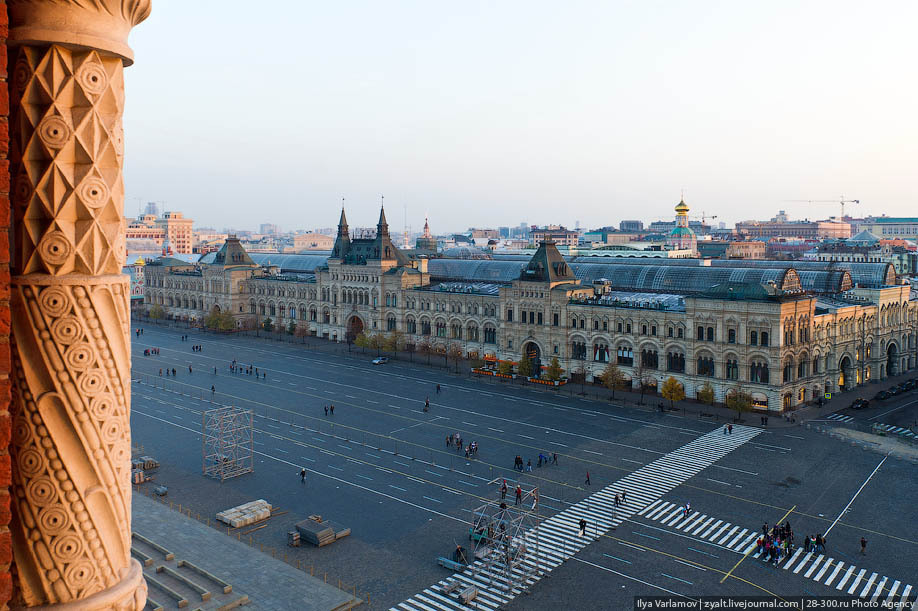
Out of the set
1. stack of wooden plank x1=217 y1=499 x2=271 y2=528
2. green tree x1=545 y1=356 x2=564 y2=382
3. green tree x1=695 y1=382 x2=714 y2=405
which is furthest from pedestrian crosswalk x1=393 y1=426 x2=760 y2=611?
green tree x1=545 y1=356 x2=564 y2=382

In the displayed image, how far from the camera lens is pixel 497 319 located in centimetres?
11544

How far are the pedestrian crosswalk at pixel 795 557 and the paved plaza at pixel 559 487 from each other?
0.52ft

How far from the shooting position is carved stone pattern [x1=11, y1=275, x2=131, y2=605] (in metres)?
10.9

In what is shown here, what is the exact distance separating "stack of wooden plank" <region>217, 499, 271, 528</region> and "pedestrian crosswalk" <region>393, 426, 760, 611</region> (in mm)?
16087

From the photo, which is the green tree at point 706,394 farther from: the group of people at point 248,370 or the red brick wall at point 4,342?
the red brick wall at point 4,342

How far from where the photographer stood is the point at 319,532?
1864 inches

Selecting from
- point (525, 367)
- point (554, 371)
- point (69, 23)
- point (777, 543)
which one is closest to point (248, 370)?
point (525, 367)

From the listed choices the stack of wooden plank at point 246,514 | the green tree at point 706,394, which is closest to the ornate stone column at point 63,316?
the stack of wooden plank at point 246,514

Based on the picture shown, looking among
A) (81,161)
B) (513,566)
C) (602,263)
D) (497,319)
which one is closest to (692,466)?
(513,566)

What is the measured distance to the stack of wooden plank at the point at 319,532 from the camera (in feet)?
155

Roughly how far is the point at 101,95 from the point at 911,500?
63.8 meters

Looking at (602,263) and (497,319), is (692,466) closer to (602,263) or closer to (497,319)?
(497,319)

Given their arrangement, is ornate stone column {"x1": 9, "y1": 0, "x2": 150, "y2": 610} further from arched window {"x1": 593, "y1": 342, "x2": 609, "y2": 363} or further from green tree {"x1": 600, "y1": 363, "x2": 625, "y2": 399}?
arched window {"x1": 593, "y1": 342, "x2": 609, "y2": 363}

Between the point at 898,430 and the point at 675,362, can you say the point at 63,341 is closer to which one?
the point at 898,430
